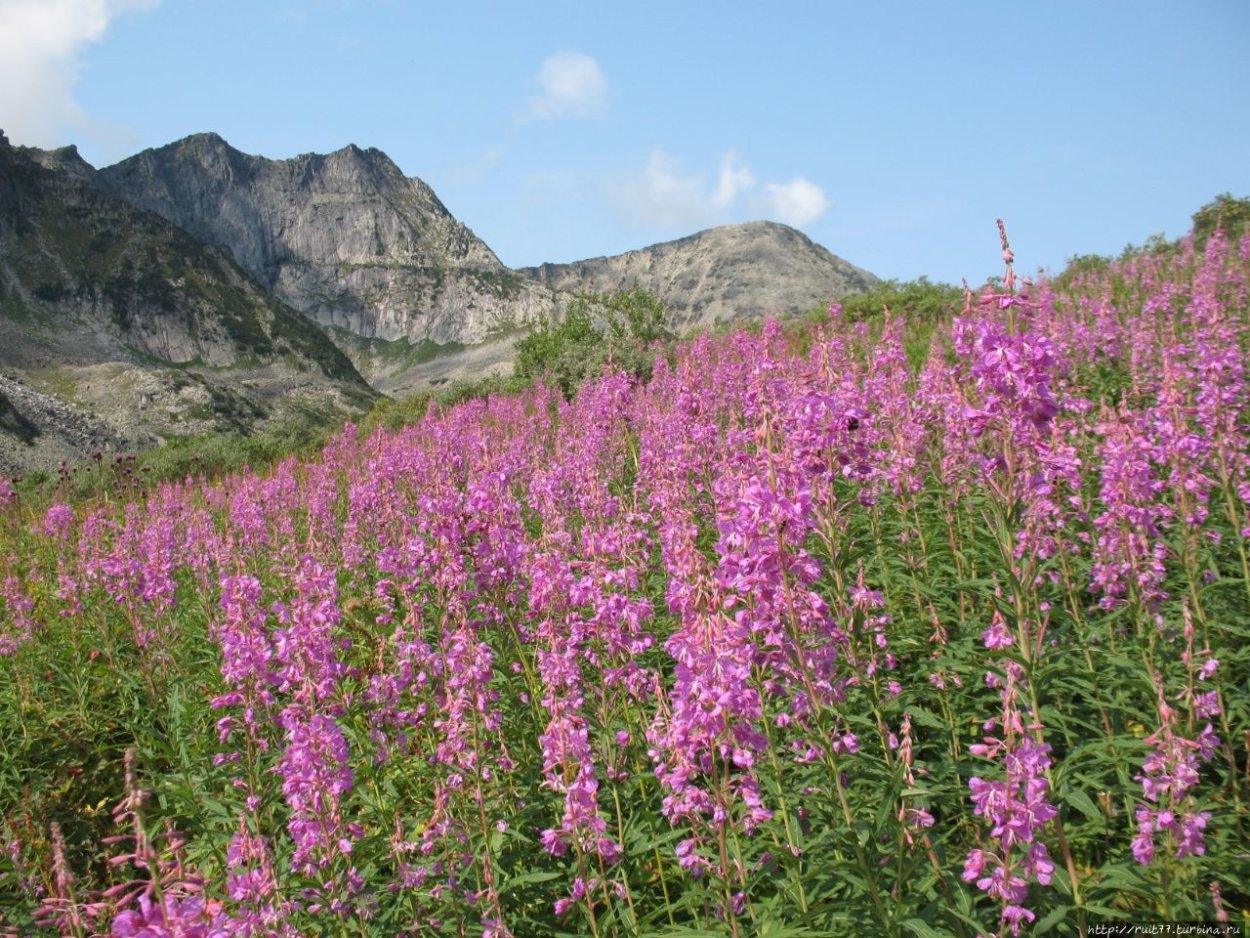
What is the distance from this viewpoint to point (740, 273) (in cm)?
7338

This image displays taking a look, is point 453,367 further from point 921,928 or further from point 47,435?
point 921,928

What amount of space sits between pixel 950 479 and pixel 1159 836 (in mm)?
2902

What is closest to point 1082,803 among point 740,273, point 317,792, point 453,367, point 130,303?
point 317,792

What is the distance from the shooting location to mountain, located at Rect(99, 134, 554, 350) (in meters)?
123

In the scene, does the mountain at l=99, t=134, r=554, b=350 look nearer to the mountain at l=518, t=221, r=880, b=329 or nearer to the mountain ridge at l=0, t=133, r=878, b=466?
the mountain ridge at l=0, t=133, r=878, b=466

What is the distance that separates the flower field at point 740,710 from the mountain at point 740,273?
183 ft

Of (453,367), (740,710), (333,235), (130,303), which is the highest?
(333,235)

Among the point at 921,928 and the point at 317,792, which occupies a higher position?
the point at 317,792

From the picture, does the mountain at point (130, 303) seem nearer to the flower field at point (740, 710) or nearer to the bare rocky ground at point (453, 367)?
the bare rocky ground at point (453, 367)

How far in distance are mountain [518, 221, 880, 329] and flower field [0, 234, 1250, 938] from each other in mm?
55791

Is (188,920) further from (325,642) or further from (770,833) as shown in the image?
(770,833)

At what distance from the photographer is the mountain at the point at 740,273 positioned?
66.6 meters

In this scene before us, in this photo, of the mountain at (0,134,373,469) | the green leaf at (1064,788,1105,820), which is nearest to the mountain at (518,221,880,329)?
the mountain at (0,134,373,469)

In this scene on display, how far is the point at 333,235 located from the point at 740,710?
145 m
